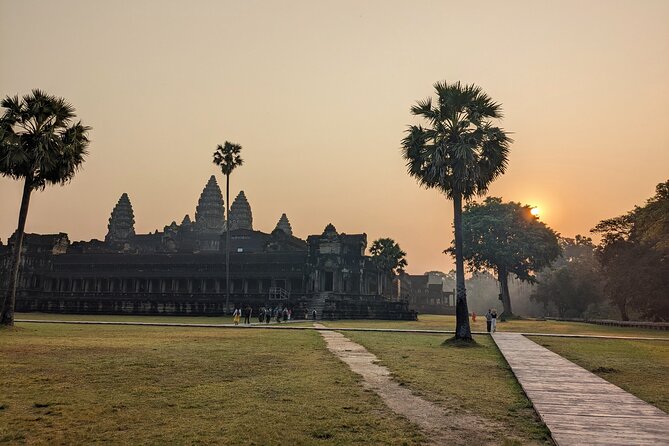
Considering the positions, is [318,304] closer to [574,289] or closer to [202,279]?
[202,279]

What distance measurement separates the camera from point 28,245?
267 feet

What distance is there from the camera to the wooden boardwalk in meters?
7.31

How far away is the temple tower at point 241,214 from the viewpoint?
122750mm

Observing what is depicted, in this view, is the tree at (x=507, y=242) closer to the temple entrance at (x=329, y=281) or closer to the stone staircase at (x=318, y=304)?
the temple entrance at (x=329, y=281)

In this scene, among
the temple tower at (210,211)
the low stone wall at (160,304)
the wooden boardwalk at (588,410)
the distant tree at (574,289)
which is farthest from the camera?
the temple tower at (210,211)

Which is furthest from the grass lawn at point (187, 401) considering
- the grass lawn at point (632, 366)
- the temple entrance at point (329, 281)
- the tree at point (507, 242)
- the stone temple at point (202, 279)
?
the tree at point (507, 242)

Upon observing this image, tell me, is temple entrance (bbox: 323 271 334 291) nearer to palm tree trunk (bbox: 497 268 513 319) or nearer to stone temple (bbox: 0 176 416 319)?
stone temple (bbox: 0 176 416 319)

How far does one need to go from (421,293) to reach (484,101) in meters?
90.3

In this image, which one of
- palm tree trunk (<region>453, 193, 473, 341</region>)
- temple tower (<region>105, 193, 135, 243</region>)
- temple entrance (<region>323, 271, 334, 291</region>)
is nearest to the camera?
palm tree trunk (<region>453, 193, 473, 341</region>)

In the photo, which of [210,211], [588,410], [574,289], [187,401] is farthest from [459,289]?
[210,211]

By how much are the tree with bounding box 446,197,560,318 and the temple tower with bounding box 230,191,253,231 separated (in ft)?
196

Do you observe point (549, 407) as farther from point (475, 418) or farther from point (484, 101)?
point (484, 101)

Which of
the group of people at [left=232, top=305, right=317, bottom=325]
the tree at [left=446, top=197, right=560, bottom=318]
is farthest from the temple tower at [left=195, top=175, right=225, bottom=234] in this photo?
the group of people at [left=232, top=305, right=317, bottom=325]

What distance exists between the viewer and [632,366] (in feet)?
53.9
